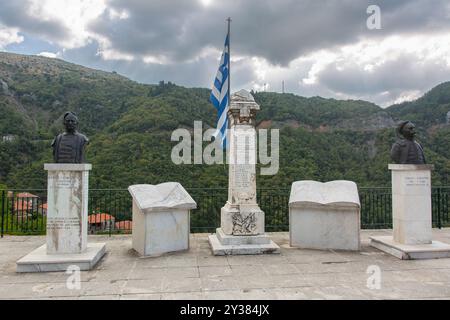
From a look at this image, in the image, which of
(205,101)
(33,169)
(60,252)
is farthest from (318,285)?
(205,101)

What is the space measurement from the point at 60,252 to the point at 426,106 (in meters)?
37.1

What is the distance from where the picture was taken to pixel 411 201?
22.1ft

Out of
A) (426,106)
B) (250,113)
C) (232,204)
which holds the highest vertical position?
(426,106)

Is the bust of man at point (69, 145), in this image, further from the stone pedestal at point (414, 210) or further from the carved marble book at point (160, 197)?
the stone pedestal at point (414, 210)

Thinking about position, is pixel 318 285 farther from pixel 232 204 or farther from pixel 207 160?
pixel 207 160

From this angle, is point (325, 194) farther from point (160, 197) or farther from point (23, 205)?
point (23, 205)

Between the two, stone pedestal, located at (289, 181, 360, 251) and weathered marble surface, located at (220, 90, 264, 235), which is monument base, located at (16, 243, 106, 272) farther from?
stone pedestal, located at (289, 181, 360, 251)

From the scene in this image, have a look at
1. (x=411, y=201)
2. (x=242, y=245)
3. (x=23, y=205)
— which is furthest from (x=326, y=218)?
(x=23, y=205)

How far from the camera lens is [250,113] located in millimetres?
7301

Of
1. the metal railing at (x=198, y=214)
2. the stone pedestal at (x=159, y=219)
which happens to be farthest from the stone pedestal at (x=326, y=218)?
the stone pedestal at (x=159, y=219)

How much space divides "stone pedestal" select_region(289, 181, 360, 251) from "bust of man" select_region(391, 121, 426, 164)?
1216 mm

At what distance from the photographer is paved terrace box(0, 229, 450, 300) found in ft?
14.6

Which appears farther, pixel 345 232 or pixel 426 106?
pixel 426 106

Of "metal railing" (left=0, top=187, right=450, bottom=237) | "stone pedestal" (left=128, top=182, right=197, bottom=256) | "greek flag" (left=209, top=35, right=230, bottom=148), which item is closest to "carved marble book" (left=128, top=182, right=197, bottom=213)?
"stone pedestal" (left=128, top=182, right=197, bottom=256)
